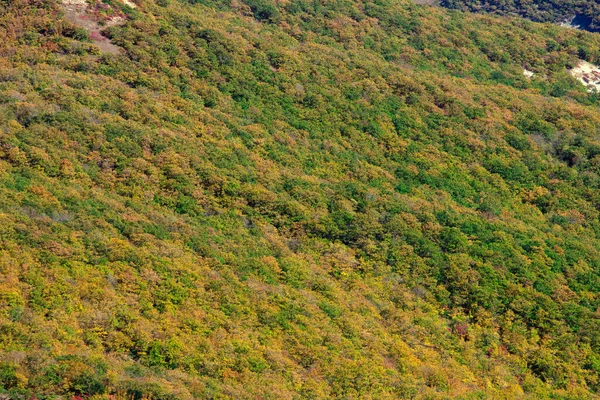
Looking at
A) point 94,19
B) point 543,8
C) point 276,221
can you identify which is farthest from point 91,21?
point 543,8

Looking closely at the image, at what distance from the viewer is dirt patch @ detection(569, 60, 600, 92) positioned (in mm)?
68875

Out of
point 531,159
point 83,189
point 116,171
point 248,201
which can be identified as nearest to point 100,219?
point 83,189

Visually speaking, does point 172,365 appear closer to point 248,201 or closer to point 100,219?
point 100,219

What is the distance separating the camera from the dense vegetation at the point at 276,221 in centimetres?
2623

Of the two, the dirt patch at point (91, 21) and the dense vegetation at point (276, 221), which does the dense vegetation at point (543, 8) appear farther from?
the dirt patch at point (91, 21)

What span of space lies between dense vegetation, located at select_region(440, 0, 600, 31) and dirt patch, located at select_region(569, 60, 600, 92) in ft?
137

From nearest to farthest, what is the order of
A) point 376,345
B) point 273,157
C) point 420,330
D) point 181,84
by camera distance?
point 376,345, point 420,330, point 273,157, point 181,84

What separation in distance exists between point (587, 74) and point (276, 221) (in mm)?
48218

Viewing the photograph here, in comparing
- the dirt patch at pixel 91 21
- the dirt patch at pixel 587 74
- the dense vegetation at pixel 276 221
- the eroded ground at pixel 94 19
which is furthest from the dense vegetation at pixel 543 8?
the dirt patch at pixel 91 21

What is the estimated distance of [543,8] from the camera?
116 m

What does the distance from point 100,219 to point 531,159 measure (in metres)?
33.8

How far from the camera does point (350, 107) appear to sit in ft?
169

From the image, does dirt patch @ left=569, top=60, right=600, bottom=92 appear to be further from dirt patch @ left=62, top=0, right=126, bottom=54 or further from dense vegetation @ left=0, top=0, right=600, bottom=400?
dirt patch @ left=62, top=0, right=126, bottom=54

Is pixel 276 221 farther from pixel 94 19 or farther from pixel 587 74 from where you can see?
pixel 587 74
